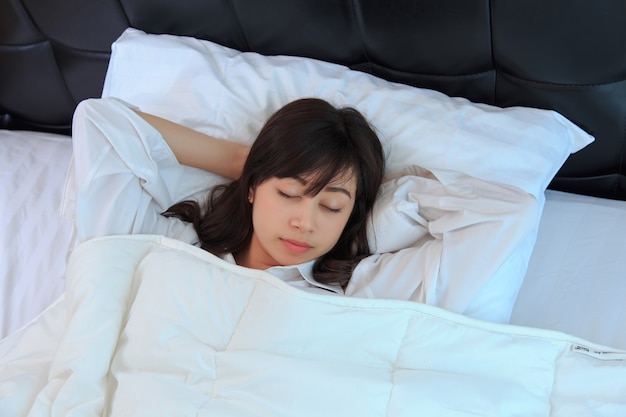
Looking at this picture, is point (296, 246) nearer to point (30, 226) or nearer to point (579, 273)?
point (579, 273)

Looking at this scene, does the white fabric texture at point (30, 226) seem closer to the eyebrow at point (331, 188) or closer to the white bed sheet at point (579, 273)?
the eyebrow at point (331, 188)

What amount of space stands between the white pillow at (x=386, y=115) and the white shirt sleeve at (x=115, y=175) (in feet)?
0.52

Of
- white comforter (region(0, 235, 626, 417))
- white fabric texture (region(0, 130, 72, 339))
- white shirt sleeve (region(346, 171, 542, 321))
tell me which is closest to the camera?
white comforter (region(0, 235, 626, 417))

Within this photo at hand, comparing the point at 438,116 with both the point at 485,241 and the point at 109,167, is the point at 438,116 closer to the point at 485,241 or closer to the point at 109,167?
the point at 485,241

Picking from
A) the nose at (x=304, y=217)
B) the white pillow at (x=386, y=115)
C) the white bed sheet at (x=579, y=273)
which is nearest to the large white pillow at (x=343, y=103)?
the white pillow at (x=386, y=115)

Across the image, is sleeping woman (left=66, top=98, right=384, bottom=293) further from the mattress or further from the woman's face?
the mattress

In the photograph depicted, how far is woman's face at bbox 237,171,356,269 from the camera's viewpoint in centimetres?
128

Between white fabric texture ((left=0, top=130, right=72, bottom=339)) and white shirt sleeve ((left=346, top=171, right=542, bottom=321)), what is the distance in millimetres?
655

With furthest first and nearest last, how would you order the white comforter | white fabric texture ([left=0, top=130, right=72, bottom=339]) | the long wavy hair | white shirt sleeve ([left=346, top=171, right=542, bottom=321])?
white fabric texture ([left=0, top=130, right=72, bottom=339])
the long wavy hair
white shirt sleeve ([left=346, top=171, right=542, bottom=321])
the white comforter

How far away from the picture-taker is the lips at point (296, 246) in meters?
1.30

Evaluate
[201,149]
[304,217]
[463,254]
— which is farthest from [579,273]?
[201,149]

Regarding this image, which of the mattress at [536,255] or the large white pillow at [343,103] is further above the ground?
the large white pillow at [343,103]

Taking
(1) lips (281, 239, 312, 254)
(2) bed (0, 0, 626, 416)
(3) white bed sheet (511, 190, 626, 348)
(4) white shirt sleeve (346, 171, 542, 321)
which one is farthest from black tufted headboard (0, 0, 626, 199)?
(1) lips (281, 239, 312, 254)

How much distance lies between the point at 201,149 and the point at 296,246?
1.05ft
